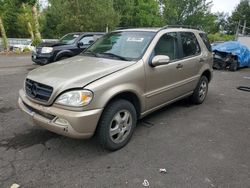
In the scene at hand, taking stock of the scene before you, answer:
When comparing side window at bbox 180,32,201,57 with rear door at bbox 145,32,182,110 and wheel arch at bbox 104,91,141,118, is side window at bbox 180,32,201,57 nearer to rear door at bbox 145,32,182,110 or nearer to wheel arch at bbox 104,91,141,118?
rear door at bbox 145,32,182,110

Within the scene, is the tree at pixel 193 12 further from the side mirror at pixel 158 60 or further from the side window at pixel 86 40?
the side mirror at pixel 158 60

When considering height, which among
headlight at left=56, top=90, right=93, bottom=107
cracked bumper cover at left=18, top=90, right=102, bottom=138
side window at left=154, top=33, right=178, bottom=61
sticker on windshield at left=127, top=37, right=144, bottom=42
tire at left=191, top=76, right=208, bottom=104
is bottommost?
tire at left=191, top=76, right=208, bottom=104

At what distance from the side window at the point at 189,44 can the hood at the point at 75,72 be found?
1629mm

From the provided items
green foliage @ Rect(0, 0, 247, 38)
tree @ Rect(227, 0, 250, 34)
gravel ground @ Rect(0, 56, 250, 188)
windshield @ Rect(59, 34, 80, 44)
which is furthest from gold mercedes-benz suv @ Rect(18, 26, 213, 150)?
tree @ Rect(227, 0, 250, 34)

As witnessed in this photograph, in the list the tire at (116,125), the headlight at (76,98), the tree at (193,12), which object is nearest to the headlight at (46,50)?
the tire at (116,125)

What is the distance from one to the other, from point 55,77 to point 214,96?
183 inches

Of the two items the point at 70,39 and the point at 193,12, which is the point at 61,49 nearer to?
the point at 70,39

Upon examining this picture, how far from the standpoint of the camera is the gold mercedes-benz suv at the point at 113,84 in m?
3.05

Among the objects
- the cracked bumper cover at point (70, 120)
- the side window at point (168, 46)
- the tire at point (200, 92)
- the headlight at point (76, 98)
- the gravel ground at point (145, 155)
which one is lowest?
the gravel ground at point (145, 155)

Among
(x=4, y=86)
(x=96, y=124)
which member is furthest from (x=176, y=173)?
(x=4, y=86)

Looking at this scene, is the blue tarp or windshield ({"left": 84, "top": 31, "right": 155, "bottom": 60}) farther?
the blue tarp

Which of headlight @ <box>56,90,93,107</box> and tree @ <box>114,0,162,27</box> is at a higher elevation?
tree @ <box>114,0,162,27</box>

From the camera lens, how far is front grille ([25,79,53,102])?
3174mm

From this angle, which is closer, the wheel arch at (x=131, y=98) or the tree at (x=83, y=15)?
the wheel arch at (x=131, y=98)
